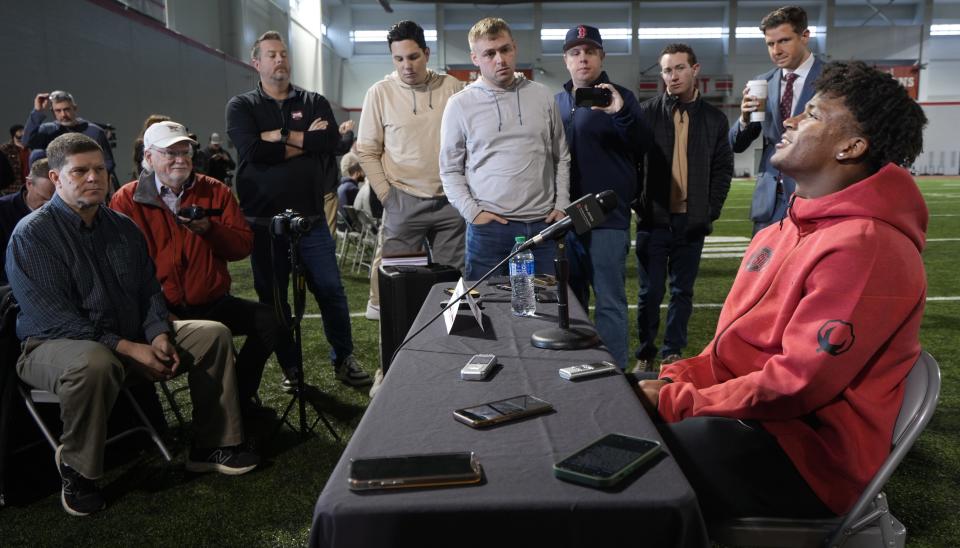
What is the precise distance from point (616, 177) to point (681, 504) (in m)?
2.74

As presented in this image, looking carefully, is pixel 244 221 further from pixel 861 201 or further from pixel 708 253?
pixel 708 253

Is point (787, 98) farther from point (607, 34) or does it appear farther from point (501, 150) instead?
point (607, 34)

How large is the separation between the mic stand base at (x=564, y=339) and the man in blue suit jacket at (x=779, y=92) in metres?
1.83

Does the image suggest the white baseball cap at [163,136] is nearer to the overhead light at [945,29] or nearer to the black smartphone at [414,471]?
the black smartphone at [414,471]

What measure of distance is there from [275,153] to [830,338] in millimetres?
3018

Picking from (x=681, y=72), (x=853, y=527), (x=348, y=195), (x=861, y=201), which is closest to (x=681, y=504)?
(x=853, y=527)

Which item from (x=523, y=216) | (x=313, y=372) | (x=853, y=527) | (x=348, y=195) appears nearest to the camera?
(x=853, y=527)

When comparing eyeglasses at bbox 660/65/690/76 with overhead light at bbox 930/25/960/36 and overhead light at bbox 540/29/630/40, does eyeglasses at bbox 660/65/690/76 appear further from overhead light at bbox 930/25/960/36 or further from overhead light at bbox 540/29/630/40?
overhead light at bbox 930/25/960/36

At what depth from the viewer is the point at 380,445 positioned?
4.14ft

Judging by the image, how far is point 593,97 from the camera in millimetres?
3322

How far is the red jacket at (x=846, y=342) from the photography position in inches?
53.9

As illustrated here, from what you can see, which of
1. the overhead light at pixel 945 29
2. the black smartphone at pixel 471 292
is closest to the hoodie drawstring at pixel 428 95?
the black smartphone at pixel 471 292

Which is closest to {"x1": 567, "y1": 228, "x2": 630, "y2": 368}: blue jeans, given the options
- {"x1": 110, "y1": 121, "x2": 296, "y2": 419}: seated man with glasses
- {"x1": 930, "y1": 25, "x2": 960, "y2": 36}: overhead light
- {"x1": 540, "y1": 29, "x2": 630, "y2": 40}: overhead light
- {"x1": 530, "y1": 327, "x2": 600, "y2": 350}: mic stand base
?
{"x1": 110, "y1": 121, "x2": 296, "y2": 419}: seated man with glasses

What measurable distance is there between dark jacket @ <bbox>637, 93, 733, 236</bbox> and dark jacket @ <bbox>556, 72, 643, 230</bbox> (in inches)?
10.7
